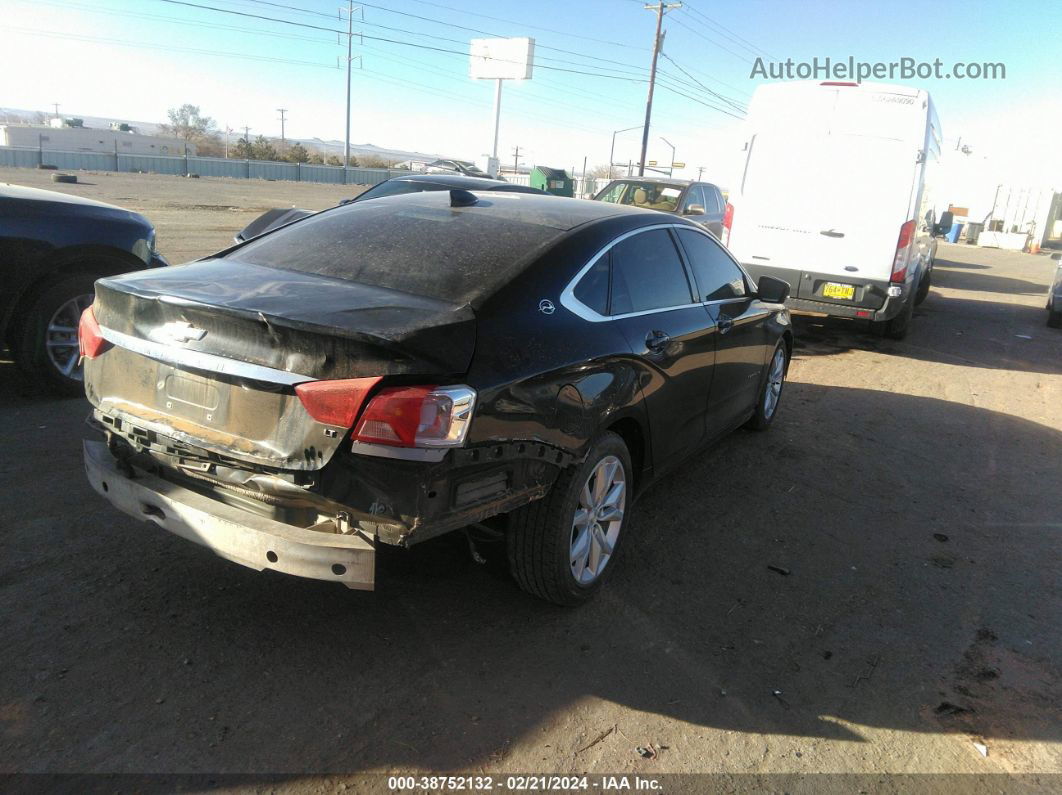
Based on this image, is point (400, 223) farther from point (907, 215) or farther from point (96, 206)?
point (907, 215)

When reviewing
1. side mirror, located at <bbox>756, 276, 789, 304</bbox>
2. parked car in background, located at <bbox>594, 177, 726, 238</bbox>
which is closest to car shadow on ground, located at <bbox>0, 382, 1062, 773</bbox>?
side mirror, located at <bbox>756, 276, 789, 304</bbox>

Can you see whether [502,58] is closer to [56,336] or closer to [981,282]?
[981,282]

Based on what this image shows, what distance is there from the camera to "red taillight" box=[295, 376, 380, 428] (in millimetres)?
2521

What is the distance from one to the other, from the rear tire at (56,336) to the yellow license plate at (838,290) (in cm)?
794

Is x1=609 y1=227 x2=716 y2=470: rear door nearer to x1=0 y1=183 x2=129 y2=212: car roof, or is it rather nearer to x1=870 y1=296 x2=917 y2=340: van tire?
x1=0 y1=183 x2=129 y2=212: car roof

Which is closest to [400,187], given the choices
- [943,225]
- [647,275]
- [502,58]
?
[647,275]

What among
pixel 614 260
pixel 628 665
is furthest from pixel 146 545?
pixel 614 260

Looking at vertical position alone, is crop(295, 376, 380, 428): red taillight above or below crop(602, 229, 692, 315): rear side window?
below

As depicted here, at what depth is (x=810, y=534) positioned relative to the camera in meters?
4.47

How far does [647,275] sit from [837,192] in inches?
258

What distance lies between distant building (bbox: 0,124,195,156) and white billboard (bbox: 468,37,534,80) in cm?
2906

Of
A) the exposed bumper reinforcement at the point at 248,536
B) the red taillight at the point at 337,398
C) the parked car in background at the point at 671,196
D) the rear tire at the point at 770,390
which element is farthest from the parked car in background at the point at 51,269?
the parked car in background at the point at 671,196

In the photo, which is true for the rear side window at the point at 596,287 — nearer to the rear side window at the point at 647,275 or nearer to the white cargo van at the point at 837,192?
the rear side window at the point at 647,275

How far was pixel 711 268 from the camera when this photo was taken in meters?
4.81
